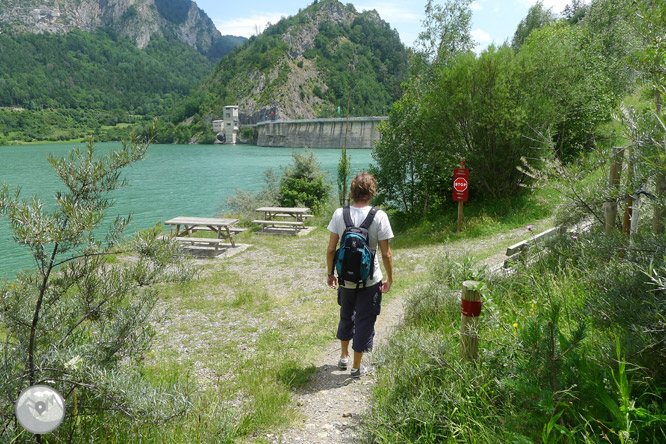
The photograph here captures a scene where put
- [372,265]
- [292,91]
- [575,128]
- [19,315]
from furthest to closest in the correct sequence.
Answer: [292,91] < [575,128] < [372,265] < [19,315]

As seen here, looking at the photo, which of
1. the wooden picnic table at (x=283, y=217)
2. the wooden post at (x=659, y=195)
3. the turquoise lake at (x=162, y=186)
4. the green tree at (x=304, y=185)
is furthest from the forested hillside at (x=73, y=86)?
the wooden post at (x=659, y=195)

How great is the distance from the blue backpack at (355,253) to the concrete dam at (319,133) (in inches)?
2634

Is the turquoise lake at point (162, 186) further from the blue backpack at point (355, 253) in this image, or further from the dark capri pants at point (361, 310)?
the blue backpack at point (355, 253)

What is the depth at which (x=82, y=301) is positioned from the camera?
2.74 m

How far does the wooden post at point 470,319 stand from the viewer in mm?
2963

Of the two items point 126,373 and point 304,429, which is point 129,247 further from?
point 304,429

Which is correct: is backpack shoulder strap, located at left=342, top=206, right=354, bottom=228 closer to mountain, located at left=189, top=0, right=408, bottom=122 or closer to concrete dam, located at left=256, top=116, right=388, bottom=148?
concrete dam, located at left=256, top=116, right=388, bottom=148

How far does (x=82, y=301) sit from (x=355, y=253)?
1.90 meters

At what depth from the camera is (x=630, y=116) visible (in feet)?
8.64

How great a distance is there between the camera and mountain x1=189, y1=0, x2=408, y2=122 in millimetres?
121188

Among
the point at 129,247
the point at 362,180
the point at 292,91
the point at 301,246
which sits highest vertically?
the point at 292,91

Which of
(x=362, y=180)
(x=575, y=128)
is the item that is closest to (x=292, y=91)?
(x=575, y=128)

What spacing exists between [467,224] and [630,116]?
975cm

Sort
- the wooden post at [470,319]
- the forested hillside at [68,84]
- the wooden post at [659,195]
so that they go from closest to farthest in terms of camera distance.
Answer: the wooden post at [659,195], the wooden post at [470,319], the forested hillside at [68,84]
